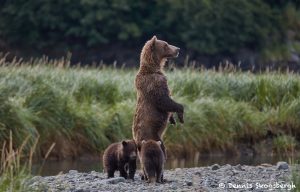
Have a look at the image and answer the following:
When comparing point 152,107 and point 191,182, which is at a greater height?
point 152,107

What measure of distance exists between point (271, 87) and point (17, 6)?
3016 cm

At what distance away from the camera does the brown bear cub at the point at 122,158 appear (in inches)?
511

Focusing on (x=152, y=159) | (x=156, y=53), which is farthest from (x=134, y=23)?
(x=152, y=159)

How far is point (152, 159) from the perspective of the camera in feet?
41.3

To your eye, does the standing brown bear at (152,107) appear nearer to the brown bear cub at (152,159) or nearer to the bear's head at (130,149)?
the bear's head at (130,149)

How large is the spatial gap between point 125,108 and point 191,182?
8195mm

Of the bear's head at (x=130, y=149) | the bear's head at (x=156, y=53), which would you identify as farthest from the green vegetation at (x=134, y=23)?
the bear's head at (x=130, y=149)

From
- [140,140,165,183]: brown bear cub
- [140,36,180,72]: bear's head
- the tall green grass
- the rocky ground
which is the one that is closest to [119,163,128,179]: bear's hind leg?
the rocky ground

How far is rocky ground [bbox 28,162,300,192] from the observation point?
11820mm

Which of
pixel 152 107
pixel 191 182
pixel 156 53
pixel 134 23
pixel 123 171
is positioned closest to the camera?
pixel 191 182

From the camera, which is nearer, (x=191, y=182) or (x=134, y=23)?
(x=191, y=182)

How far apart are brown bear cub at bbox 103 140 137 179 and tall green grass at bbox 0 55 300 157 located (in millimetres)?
4764

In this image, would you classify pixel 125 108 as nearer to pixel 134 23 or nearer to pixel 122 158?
pixel 122 158

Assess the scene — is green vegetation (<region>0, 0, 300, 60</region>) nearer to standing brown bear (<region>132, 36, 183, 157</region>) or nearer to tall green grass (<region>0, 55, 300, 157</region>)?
tall green grass (<region>0, 55, 300, 157</region>)
